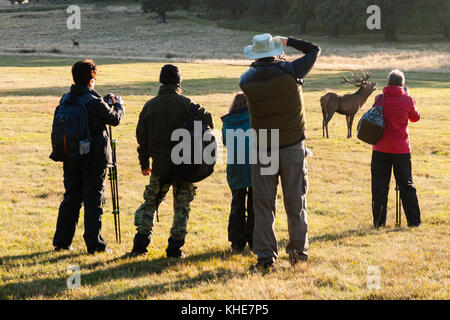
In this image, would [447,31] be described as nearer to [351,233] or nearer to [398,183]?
[398,183]

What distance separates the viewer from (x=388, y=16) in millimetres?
66938

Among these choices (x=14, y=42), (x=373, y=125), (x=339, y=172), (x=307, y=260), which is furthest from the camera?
(x=14, y=42)

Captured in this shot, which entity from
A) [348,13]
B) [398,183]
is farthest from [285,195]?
[348,13]

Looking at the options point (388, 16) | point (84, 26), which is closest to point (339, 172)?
point (388, 16)

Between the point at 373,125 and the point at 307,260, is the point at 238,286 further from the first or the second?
the point at 373,125

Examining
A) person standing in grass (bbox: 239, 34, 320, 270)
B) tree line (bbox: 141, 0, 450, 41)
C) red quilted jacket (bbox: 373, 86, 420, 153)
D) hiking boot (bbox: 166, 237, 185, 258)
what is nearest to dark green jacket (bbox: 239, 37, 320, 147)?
person standing in grass (bbox: 239, 34, 320, 270)

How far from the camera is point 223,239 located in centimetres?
788

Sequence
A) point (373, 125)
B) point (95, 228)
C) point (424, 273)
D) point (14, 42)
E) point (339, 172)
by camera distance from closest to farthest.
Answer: point (424, 273)
point (95, 228)
point (373, 125)
point (339, 172)
point (14, 42)

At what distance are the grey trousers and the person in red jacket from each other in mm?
2569

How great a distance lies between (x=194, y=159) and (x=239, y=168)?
Answer: 2.25 ft

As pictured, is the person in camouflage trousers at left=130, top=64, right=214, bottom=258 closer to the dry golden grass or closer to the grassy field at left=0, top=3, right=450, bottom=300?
the grassy field at left=0, top=3, right=450, bottom=300

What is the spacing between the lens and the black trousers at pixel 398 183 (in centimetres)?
816

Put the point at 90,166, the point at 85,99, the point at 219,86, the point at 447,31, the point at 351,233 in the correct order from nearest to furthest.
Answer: the point at 85,99
the point at 90,166
the point at 351,233
the point at 219,86
the point at 447,31

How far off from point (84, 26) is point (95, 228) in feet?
267
